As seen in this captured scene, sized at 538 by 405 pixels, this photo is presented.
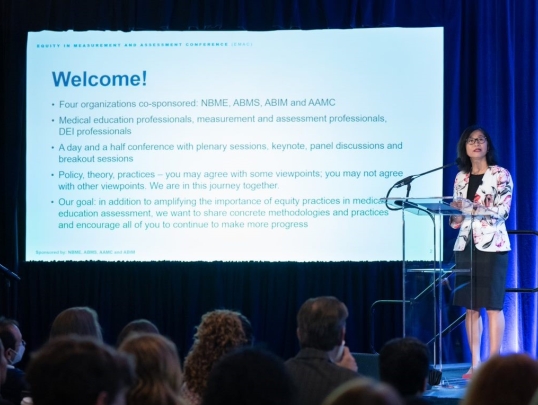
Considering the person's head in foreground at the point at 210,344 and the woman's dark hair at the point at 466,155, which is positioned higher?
the woman's dark hair at the point at 466,155

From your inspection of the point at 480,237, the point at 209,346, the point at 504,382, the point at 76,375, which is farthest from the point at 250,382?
the point at 480,237

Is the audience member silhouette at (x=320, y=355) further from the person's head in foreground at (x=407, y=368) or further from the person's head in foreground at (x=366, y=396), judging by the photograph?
the person's head in foreground at (x=366, y=396)

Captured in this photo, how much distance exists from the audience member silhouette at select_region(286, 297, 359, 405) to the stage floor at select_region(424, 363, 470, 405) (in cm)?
151

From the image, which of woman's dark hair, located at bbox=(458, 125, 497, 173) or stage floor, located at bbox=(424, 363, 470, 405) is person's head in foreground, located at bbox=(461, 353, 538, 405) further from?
woman's dark hair, located at bbox=(458, 125, 497, 173)

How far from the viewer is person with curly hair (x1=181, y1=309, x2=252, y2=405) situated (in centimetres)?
313

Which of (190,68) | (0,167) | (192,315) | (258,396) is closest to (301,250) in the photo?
(192,315)

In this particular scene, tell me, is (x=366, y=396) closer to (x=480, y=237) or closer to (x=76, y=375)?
(x=76, y=375)

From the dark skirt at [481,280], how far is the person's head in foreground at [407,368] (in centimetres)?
227

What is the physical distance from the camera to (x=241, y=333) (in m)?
3.26

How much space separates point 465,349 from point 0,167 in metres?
4.10

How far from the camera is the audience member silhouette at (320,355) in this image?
3.00 m

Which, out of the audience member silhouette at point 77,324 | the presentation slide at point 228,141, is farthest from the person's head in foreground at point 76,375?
the presentation slide at point 228,141

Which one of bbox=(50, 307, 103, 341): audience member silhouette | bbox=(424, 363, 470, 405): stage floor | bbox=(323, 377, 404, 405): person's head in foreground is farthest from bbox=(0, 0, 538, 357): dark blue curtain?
bbox=(323, 377, 404, 405): person's head in foreground

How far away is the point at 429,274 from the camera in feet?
16.8
